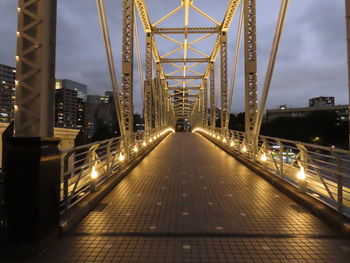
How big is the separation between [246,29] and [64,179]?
956 cm

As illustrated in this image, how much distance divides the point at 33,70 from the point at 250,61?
939 centimetres

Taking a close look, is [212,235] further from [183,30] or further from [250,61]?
[183,30]

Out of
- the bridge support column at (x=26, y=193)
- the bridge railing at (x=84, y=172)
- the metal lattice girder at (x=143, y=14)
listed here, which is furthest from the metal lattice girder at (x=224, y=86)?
the bridge support column at (x=26, y=193)

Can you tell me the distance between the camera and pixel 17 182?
10.5 feet

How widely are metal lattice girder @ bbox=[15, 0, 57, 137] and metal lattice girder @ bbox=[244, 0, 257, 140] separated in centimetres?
884

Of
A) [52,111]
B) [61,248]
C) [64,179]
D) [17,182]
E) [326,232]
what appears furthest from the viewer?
[64,179]

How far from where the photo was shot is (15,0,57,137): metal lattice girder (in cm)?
339

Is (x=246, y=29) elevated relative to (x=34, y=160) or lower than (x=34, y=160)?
elevated

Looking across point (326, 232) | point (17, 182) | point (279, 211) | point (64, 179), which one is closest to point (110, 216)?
point (64, 179)

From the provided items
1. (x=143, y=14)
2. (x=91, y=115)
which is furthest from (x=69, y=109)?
(x=143, y=14)

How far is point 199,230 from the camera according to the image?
13.0ft

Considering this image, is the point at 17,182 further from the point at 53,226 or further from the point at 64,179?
the point at 64,179

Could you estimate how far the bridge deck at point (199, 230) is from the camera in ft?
10.7

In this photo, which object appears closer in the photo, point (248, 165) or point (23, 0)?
point (23, 0)
